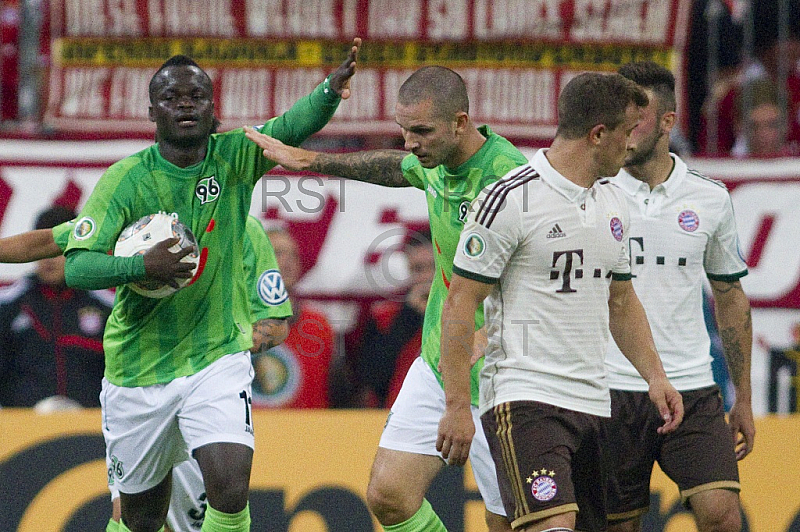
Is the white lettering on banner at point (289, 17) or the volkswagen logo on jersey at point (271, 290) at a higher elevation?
the white lettering on banner at point (289, 17)

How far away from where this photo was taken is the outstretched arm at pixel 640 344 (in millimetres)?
4703

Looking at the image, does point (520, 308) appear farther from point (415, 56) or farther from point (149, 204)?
point (415, 56)

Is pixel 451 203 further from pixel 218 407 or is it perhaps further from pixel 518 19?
pixel 518 19

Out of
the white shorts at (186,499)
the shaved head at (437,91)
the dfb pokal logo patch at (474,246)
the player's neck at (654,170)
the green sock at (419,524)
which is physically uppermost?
the shaved head at (437,91)

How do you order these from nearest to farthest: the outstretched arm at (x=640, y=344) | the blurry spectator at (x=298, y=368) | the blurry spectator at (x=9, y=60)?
the outstretched arm at (x=640, y=344) → the blurry spectator at (x=298, y=368) → the blurry spectator at (x=9, y=60)

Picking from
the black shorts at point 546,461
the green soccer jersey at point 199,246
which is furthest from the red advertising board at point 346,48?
the black shorts at point 546,461

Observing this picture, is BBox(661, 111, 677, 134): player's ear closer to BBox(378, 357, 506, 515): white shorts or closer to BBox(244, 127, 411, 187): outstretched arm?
BBox(244, 127, 411, 187): outstretched arm

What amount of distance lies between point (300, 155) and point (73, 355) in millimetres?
2698

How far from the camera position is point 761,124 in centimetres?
858

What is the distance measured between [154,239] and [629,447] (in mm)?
2375

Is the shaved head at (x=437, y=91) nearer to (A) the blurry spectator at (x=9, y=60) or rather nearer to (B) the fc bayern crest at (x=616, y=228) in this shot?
(B) the fc bayern crest at (x=616, y=228)

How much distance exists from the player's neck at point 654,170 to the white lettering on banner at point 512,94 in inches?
114

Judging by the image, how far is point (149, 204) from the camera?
17.1 feet

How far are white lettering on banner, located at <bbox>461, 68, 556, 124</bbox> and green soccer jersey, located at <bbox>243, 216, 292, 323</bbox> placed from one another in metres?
2.87
